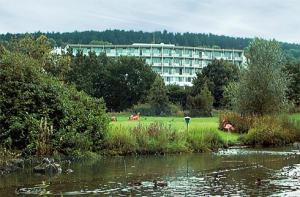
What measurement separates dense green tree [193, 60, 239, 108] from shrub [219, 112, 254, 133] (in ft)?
196

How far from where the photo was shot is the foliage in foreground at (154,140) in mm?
36594

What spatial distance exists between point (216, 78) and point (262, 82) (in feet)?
217

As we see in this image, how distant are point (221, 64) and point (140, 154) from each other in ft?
287

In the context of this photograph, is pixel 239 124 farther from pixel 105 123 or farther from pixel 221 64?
pixel 221 64

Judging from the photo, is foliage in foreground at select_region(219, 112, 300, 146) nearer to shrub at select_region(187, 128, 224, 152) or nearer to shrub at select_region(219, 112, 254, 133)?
shrub at select_region(219, 112, 254, 133)

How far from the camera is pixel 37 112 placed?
113ft

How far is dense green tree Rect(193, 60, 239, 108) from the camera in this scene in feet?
377

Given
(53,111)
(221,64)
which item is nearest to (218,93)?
(221,64)

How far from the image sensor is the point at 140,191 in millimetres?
21109

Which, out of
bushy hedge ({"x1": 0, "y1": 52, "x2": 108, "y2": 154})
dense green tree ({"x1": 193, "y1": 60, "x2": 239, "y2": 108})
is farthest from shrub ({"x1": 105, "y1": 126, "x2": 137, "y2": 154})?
dense green tree ({"x1": 193, "y1": 60, "x2": 239, "y2": 108})

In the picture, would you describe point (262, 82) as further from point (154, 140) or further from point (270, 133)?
point (154, 140)

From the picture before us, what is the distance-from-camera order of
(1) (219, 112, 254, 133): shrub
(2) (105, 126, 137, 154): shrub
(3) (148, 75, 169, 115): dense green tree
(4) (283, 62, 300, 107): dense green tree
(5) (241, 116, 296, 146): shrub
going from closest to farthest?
(2) (105, 126, 137, 154): shrub → (5) (241, 116, 296, 146): shrub → (1) (219, 112, 254, 133): shrub → (4) (283, 62, 300, 107): dense green tree → (3) (148, 75, 169, 115): dense green tree

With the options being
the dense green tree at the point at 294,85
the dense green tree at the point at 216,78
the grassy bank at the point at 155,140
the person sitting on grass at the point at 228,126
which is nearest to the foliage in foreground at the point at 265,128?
the person sitting on grass at the point at 228,126

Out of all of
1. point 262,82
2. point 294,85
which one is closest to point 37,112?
point 262,82
